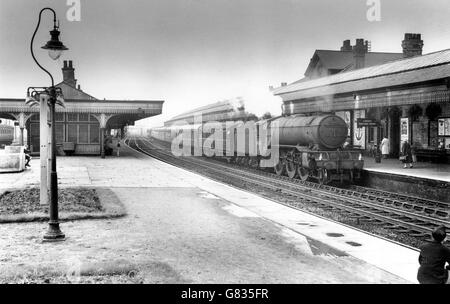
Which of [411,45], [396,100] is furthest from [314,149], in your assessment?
[411,45]

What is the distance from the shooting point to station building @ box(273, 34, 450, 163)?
56.6ft

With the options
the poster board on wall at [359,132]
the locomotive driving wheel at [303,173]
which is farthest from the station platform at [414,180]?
the poster board on wall at [359,132]

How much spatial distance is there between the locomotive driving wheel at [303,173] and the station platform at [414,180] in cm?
244

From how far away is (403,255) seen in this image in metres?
7.91

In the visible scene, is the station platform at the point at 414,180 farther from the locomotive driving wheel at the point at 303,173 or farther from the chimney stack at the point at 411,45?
the chimney stack at the point at 411,45

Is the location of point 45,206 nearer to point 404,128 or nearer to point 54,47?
point 54,47

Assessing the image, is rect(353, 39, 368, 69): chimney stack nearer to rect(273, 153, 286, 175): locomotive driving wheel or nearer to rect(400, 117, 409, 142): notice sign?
rect(400, 117, 409, 142): notice sign

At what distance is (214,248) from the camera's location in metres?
7.98

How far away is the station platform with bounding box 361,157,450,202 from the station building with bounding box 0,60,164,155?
18.3 meters

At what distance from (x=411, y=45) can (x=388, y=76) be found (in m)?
12.4

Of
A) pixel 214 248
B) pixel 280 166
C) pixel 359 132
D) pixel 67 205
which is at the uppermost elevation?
pixel 359 132

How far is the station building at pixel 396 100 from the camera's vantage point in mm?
17250
